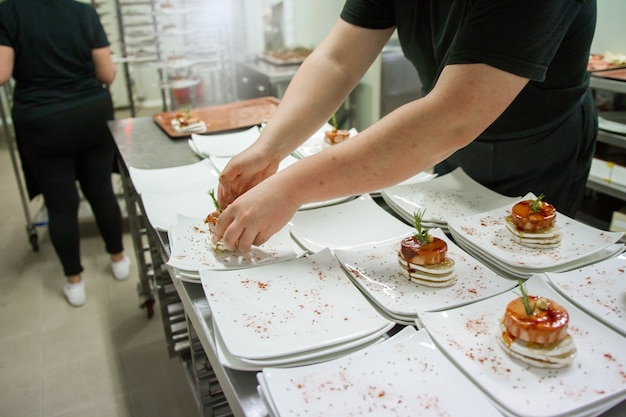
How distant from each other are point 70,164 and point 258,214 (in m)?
2.15

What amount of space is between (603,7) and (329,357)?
331 cm

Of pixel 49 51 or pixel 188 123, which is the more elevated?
pixel 49 51

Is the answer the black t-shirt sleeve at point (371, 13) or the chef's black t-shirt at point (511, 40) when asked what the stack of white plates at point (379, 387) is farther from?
the black t-shirt sleeve at point (371, 13)

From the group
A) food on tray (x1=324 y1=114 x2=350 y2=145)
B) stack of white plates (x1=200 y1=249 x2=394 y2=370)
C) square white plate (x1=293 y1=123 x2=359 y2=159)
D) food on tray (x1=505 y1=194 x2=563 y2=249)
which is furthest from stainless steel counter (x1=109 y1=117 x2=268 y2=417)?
food on tray (x1=505 y1=194 x2=563 y2=249)

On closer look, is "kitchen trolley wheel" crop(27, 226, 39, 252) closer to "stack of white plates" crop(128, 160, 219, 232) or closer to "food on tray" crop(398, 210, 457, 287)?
"stack of white plates" crop(128, 160, 219, 232)

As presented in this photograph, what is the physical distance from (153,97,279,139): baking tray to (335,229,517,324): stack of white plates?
130 cm

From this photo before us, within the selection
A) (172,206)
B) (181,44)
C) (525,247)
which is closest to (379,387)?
(525,247)

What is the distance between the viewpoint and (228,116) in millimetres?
2648

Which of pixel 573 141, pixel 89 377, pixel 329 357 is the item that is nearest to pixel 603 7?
pixel 573 141

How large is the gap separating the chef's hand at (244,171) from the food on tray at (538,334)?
2.43ft

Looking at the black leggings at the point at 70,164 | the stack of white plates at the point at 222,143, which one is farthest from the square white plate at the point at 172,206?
the black leggings at the point at 70,164

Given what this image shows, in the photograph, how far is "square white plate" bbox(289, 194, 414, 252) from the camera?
1317 mm

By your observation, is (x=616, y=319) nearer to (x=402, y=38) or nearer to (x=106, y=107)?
(x=402, y=38)

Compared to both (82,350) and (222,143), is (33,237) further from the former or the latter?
(222,143)
